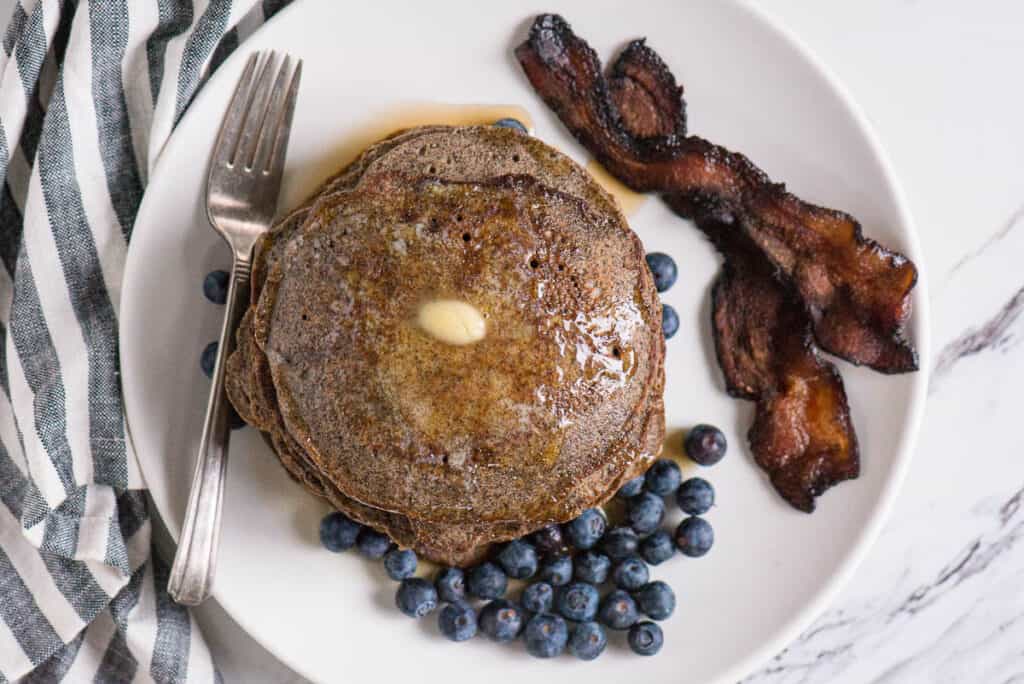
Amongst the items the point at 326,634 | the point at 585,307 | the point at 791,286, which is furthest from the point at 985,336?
the point at 326,634

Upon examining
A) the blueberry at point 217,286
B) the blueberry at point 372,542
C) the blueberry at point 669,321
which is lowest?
the blueberry at point 372,542

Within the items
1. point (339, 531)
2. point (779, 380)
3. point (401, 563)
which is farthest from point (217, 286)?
point (779, 380)

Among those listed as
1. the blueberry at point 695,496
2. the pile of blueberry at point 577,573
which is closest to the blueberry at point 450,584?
the pile of blueberry at point 577,573

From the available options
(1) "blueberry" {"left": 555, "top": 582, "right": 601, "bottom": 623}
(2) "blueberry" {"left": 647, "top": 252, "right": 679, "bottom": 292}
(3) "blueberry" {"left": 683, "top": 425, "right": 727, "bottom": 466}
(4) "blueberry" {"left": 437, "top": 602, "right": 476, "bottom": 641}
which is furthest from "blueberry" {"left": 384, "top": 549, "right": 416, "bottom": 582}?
(2) "blueberry" {"left": 647, "top": 252, "right": 679, "bottom": 292}

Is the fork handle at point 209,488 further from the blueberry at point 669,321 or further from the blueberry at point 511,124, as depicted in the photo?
the blueberry at point 669,321

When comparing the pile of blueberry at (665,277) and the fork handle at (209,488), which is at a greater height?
the pile of blueberry at (665,277)

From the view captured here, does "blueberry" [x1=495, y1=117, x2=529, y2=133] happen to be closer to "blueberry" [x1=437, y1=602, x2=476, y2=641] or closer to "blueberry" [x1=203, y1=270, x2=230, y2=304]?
"blueberry" [x1=203, y1=270, x2=230, y2=304]

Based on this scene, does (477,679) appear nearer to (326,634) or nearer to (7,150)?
(326,634)
